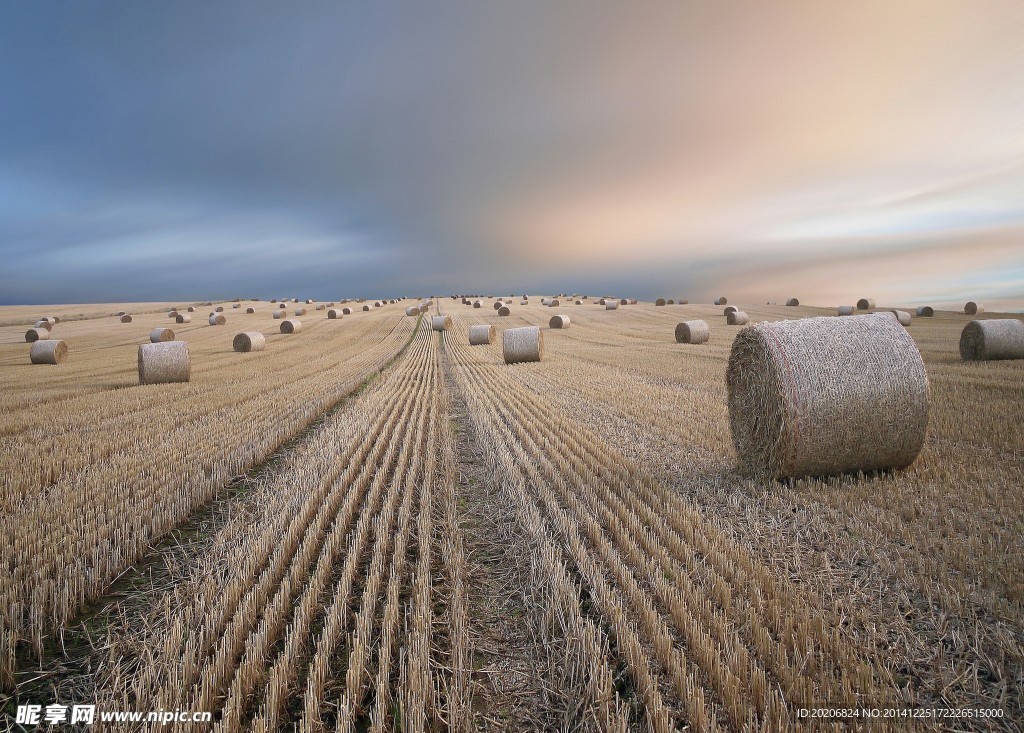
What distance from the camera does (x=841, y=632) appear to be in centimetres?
298

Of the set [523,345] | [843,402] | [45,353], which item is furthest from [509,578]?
[45,353]

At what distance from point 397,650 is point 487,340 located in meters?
24.1

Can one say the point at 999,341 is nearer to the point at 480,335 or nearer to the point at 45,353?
the point at 480,335

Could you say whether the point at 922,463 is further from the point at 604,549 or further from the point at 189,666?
the point at 189,666

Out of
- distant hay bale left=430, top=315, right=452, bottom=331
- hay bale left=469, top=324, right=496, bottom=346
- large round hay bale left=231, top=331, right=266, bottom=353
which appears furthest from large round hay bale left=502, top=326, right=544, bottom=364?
distant hay bale left=430, top=315, right=452, bottom=331

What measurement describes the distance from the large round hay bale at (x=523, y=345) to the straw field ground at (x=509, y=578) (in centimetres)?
974

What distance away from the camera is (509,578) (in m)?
3.99

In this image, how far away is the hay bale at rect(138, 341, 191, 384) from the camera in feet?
46.8

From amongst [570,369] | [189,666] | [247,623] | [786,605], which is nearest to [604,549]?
[786,605]

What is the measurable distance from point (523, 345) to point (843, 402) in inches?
522

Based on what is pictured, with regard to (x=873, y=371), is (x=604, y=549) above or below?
below

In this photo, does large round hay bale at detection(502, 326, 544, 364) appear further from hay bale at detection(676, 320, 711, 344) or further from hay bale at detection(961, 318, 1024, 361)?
hay bale at detection(961, 318, 1024, 361)

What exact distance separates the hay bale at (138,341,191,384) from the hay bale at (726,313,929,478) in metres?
15.1

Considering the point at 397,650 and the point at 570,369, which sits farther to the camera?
the point at 570,369
